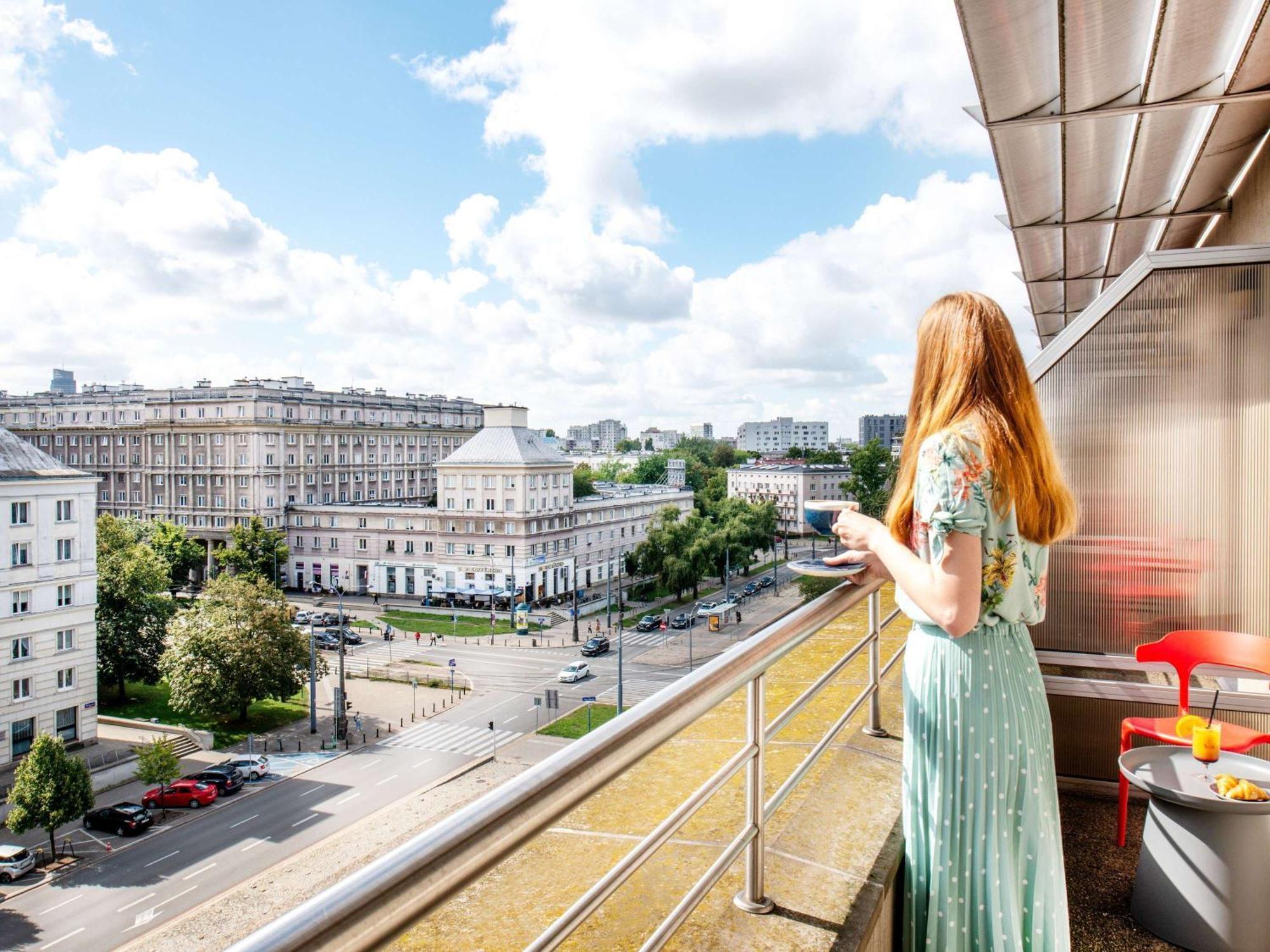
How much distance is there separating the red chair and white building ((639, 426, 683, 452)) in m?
169

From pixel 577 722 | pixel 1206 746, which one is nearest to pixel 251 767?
pixel 577 722

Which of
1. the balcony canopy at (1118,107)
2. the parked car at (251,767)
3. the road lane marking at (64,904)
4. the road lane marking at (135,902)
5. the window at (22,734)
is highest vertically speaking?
the balcony canopy at (1118,107)

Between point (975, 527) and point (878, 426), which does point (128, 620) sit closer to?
point (975, 527)

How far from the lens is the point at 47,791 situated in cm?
1770

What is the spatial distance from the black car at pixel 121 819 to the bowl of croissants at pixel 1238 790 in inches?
931

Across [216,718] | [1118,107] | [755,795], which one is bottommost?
[216,718]

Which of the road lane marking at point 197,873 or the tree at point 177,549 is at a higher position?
the tree at point 177,549

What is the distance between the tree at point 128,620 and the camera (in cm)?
2980

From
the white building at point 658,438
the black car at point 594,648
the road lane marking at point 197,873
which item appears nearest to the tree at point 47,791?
the road lane marking at point 197,873

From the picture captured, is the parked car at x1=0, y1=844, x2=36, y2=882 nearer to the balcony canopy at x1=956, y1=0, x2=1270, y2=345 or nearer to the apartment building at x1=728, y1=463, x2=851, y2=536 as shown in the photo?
the balcony canopy at x1=956, y1=0, x2=1270, y2=345

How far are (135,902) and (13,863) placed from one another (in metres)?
3.39

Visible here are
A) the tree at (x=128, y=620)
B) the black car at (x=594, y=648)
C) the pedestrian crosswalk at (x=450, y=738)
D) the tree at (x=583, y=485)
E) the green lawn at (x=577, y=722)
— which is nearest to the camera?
the pedestrian crosswalk at (x=450, y=738)

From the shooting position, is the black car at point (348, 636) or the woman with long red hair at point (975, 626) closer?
the woman with long red hair at point (975, 626)

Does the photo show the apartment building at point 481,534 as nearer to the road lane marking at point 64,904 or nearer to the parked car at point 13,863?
the road lane marking at point 64,904
